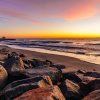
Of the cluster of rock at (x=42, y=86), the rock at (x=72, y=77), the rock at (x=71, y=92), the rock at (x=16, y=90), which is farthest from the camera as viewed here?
the rock at (x=72, y=77)

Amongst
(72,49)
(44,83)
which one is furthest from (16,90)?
(72,49)

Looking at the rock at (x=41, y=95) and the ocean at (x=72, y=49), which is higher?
the rock at (x=41, y=95)

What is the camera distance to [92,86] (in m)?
6.43

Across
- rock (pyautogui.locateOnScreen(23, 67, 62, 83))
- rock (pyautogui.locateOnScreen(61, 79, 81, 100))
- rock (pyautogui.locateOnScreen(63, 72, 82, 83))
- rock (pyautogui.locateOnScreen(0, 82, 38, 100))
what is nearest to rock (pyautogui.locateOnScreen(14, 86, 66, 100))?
rock (pyautogui.locateOnScreen(0, 82, 38, 100))

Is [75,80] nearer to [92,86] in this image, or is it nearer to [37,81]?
[92,86]

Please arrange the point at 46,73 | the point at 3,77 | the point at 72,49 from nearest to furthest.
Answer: the point at 3,77
the point at 46,73
the point at 72,49

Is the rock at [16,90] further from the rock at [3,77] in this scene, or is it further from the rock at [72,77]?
the rock at [72,77]

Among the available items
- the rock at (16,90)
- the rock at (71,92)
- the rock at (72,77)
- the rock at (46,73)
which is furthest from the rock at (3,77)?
the rock at (72,77)

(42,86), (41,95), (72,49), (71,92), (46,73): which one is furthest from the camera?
(72,49)

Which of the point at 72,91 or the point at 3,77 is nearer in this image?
the point at 72,91

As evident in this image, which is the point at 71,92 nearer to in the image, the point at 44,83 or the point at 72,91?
the point at 72,91

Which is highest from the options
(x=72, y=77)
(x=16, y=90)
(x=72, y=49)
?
(x=16, y=90)

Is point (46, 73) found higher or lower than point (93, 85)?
higher

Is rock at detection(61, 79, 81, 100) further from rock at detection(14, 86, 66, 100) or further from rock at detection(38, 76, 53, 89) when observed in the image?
rock at detection(14, 86, 66, 100)
